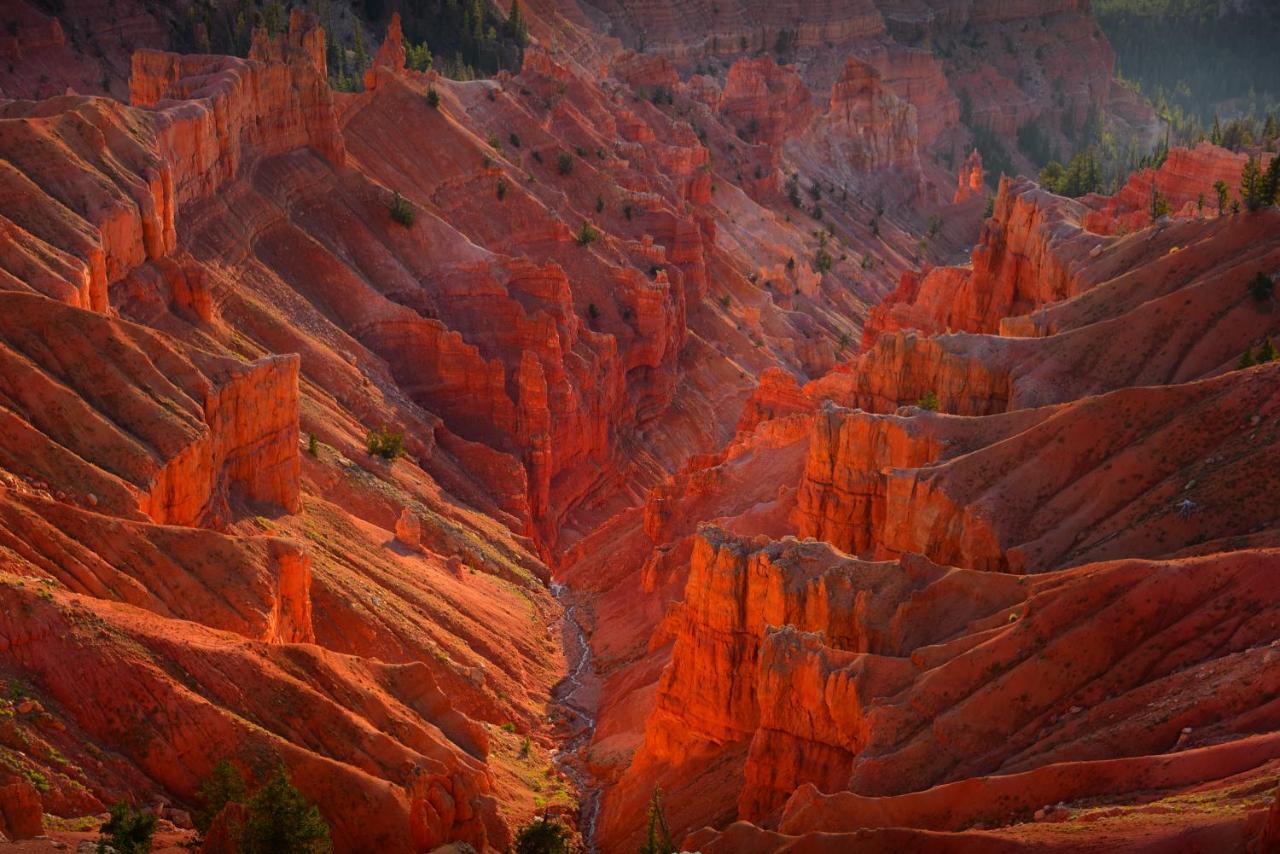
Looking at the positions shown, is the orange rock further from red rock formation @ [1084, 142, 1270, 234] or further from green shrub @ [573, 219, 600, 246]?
red rock formation @ [1084, 142, 1270, 234]

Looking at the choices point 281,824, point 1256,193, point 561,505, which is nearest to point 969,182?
point 561,505

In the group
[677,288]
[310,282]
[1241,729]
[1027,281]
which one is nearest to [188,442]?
[1241,729]

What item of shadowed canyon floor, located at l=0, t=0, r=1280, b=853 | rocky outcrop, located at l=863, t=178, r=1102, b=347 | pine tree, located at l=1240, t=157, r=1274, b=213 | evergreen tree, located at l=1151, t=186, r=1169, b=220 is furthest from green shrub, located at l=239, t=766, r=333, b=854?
evergreen tree, located at l=1151, t=186, r=1169, b=220

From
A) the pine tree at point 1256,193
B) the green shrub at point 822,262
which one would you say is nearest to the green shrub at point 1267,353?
the pine tree at point 1256,193

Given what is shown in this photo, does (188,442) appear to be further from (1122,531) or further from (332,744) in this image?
(1122,531)

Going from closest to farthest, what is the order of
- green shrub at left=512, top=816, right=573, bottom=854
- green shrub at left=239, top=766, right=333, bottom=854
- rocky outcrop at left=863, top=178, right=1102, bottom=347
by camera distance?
green shrub at left=239, top=766, right=333, bottom=854 < green shrub at left=512, top=816, right=573, bottom=854 < rocky outcrop at left=863, top=178, right=1102, bottom=347
